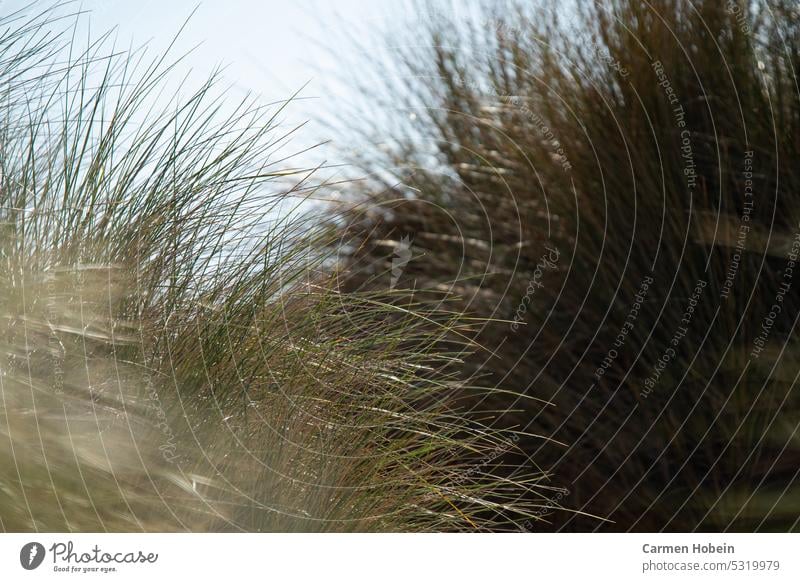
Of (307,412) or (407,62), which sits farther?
(407,62)

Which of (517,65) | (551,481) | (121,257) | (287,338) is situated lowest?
(551,481)

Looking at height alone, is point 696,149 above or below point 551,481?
above

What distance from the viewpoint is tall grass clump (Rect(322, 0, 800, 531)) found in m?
1.60

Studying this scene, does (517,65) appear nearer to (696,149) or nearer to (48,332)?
(696,149)

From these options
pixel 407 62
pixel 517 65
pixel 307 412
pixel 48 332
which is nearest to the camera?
pixel 48 332

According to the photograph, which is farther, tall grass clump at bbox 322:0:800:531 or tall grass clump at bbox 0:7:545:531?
tall grass clump at bbox 322:0:800:531

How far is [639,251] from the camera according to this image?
5.93 ft

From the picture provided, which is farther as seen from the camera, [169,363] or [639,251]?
[639,251]

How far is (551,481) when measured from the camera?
184 centimetres

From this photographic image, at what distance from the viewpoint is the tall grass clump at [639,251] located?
160cm

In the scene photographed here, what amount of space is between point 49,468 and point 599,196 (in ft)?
4.42

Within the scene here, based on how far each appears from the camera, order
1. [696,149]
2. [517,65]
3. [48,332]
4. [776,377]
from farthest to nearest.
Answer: [517,65]
[696,149]
[776,377]
[48,332]

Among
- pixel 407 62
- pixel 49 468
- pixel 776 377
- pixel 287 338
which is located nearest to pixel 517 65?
pixel 407 62

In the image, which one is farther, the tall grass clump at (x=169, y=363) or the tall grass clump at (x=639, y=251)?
the tall grass clump at (x=639, y=251)
